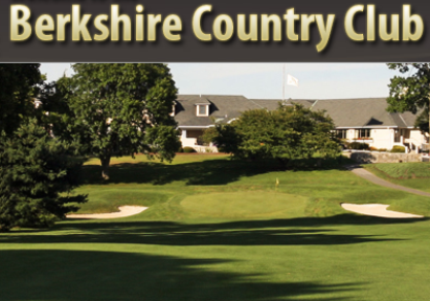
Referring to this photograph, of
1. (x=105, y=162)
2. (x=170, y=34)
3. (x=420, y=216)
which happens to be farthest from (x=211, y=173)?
(x=170, y=34)

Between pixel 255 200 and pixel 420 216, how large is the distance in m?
12.1

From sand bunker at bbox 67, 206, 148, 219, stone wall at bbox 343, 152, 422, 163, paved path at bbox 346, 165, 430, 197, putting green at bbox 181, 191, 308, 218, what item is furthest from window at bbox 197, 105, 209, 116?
sand bunker at bbox 67, 206, 148, 219

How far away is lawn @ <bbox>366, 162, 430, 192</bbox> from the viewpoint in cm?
5150

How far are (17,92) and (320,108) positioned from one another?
5426 cm

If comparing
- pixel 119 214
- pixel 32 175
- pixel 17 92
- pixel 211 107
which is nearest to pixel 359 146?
pixel 211 107

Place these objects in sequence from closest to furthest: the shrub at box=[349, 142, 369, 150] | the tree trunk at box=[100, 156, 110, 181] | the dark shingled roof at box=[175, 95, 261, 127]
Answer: the tree trunk at box=[100, 156, 110, 181] < the shrub at box=[349, 142, 369, 150] < the dark shingled roof at box=[175, 95, 261, 127]

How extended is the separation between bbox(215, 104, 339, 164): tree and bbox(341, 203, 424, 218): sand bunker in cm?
1192

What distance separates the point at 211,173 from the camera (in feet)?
182

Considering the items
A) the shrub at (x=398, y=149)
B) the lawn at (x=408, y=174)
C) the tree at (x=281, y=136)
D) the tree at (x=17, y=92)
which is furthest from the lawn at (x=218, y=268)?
the shrub at (x=398, y=149)

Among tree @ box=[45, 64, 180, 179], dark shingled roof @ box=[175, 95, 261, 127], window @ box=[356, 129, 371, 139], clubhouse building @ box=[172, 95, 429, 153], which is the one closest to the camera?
tree @ box=[45, 64, 180, 179]

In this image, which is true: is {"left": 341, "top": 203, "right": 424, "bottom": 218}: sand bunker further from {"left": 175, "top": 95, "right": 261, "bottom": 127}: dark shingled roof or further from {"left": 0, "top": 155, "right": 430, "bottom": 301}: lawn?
{"left": 175, "top": 95, "right": 261, "bottom": 127}: dark shingled roof

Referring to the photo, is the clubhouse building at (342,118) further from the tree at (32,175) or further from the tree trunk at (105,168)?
the tree at (32,175)

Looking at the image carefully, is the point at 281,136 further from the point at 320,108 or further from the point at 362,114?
the point at 362,114

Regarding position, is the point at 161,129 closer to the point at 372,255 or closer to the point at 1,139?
the point at 1,139
